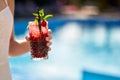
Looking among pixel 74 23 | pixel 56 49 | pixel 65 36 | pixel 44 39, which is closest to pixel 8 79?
pixel 44 39

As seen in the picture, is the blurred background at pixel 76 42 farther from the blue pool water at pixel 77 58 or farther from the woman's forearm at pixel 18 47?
the woman's forearm at pixel 18 47

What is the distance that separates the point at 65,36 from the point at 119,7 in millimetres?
3918

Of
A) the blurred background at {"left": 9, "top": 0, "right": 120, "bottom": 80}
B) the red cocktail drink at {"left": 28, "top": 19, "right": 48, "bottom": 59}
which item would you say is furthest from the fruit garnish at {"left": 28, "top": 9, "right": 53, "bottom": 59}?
the blurred background at {"left": 9, "top": 0, "right": 120, "bottom": 80}

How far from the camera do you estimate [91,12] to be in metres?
9.97

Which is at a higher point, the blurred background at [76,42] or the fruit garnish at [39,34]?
the blurred background at [76,42]

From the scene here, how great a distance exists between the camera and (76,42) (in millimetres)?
6402

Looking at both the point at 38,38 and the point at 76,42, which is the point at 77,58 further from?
the point at 38,38

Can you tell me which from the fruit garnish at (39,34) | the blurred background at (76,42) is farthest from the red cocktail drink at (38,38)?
the blurred background at (76,42)

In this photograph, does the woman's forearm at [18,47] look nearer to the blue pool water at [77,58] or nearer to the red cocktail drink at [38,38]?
the red cocktail drink at [38,38]

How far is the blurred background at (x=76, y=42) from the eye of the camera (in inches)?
175

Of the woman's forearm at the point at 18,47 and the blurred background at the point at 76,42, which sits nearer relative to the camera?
the woman's forearm at the point at 18,47

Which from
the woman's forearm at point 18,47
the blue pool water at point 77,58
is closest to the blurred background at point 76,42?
the blue pool water at point 77,58

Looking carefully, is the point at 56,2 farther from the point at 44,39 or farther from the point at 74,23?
the point at 44,39

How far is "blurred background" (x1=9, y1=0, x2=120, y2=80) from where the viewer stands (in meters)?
4.46
